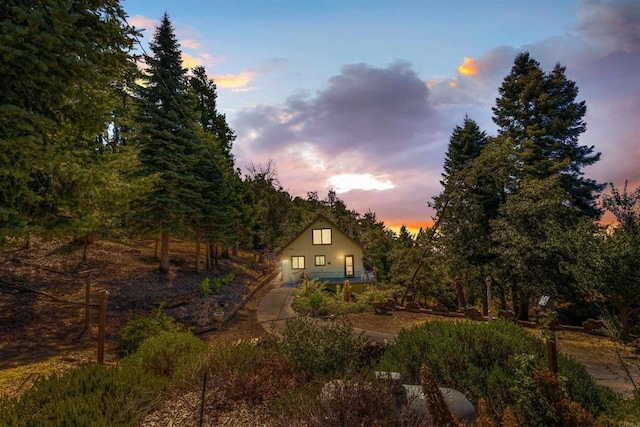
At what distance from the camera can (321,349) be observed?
5.89 m

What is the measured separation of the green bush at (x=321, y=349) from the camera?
586 cm

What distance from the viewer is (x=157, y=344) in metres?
7.28

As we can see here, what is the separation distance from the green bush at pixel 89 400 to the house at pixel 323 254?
86.3 ft

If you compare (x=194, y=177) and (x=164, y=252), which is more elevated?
(x=194, y=177)

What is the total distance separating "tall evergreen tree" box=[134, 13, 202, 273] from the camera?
61.3 ft

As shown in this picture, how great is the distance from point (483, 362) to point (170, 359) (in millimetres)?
6724

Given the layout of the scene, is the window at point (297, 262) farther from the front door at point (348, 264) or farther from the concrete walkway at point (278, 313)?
the front door at point (348, 264)

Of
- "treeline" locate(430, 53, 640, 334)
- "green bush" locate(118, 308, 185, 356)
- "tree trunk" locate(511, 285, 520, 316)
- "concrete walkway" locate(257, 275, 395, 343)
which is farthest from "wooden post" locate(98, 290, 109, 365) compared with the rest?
"tree trunk" locate(511, 285, 520, 316)

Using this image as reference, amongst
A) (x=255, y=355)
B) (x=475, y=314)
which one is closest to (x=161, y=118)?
(x=255, y=355)

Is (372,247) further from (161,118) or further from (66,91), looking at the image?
(66,91)

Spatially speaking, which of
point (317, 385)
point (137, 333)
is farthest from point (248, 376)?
point (137, 333)

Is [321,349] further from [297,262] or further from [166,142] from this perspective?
[297,262]

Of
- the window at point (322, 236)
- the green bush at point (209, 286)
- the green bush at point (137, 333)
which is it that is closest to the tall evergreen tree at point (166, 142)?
the green bush at point (209, 286)

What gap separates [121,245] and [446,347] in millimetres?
26367
